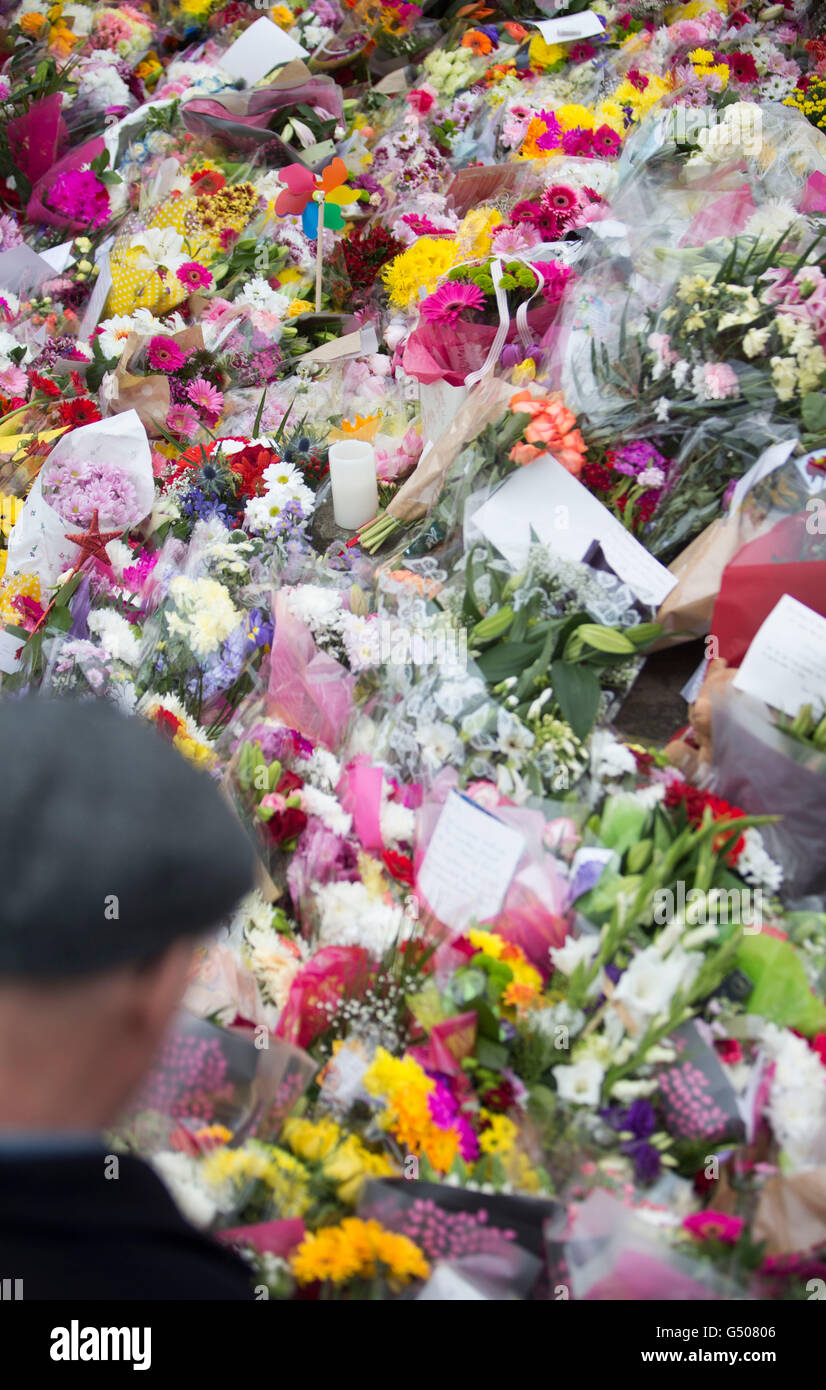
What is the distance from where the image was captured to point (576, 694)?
1716mm

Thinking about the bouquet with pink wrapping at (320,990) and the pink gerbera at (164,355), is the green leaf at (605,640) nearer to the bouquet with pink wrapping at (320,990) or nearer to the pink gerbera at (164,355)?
the bouquet with pink wrapping at (320,990)

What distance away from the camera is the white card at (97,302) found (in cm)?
321

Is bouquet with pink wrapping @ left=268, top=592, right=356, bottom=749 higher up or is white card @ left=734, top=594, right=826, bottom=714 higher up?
white card @ left=734, top=594, right=826, bottom=714

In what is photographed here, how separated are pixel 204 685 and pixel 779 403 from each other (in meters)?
1.31

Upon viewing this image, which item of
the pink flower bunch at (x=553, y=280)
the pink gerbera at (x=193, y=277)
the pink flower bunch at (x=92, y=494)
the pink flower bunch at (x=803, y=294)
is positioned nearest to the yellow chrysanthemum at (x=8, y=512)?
the pink flower bunch at (x=92, y=494)

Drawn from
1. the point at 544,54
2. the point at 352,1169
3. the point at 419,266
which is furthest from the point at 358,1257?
the point at 544,54

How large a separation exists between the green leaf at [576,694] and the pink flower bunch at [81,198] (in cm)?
294

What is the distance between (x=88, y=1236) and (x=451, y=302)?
2.11 metres

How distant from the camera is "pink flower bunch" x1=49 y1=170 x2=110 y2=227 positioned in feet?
11.7

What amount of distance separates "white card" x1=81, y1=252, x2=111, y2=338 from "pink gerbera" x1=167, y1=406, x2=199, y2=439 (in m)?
0.67

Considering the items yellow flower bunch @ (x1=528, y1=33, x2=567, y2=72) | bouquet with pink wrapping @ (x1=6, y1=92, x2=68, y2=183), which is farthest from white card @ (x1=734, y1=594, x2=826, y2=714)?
bouquet with pink wrapping @ (x1=6, y1=92, x2=68, y2=183)

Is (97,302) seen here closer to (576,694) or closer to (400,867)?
(576,694)

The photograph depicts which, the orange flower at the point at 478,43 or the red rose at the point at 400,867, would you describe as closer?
the red rose at the point at 400,867

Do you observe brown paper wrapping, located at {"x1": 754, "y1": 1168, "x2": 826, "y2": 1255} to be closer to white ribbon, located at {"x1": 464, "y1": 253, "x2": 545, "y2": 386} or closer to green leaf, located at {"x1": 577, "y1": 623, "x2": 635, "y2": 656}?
green leaf, located at {"x1": 577, "y1": 623, "x2": 635, "y2": 656}
